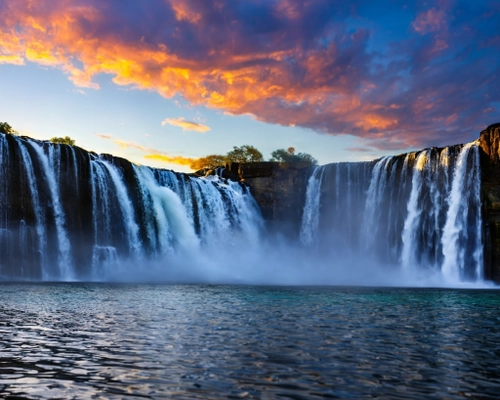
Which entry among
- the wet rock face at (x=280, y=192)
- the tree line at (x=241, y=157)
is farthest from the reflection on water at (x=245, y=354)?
the tree line at (x=241, y=157)

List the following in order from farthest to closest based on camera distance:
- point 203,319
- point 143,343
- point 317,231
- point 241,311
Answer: point 317,231 < point 241,311 < point 203,319 < point 143,343

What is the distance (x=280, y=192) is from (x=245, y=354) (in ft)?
165

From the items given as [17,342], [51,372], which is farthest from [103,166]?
[51,372]

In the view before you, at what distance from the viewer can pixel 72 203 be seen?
3969 cm

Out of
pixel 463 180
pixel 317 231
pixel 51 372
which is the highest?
pixel 463 180

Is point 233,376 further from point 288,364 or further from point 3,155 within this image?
point 3,155

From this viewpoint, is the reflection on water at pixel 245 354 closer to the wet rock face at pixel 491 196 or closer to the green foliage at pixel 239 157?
the wet rock face at pixel 491 196

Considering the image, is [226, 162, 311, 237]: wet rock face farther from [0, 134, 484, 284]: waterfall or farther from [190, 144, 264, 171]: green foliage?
[190, 144, 264, 171]: green foliage

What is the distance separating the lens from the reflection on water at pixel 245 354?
6797 millimetres

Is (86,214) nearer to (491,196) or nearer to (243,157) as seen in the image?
(491,196)

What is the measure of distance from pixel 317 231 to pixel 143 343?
47.1 m

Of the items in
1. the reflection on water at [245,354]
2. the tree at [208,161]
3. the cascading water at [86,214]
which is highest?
the tree at [208,161]

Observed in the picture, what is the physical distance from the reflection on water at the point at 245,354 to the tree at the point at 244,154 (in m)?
94.7

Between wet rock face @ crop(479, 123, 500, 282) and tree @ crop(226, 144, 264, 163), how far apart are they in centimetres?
6924
